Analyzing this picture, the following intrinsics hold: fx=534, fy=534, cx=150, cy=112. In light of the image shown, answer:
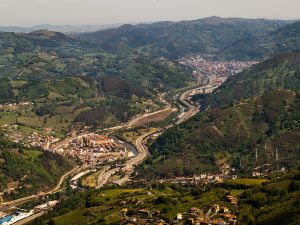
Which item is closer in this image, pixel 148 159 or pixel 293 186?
pixel 293 186

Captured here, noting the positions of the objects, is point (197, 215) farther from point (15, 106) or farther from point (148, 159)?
point (15, 106)

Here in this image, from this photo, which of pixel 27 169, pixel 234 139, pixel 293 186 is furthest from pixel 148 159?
pixel 293 186

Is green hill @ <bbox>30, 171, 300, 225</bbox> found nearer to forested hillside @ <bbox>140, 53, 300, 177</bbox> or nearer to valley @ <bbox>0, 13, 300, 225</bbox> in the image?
valley @ <bbox>0, 13, 300, 225</bbox>

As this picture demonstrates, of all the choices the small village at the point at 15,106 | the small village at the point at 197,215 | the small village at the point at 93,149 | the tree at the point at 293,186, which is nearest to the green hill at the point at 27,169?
the small village at the point at 93,149

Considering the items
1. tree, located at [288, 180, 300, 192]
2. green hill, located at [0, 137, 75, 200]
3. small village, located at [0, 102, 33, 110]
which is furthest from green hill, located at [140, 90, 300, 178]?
small village, located at [0, 102, 33, 110]

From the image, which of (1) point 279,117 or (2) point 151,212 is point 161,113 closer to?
(1) point 279,117

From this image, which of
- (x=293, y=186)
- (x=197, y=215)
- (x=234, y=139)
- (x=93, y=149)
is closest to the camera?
(x=197, y=215)

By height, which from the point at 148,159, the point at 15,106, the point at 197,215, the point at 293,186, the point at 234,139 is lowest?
the point at 148,159

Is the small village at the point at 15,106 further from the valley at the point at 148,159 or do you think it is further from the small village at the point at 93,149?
the small village at the point at 93,149
